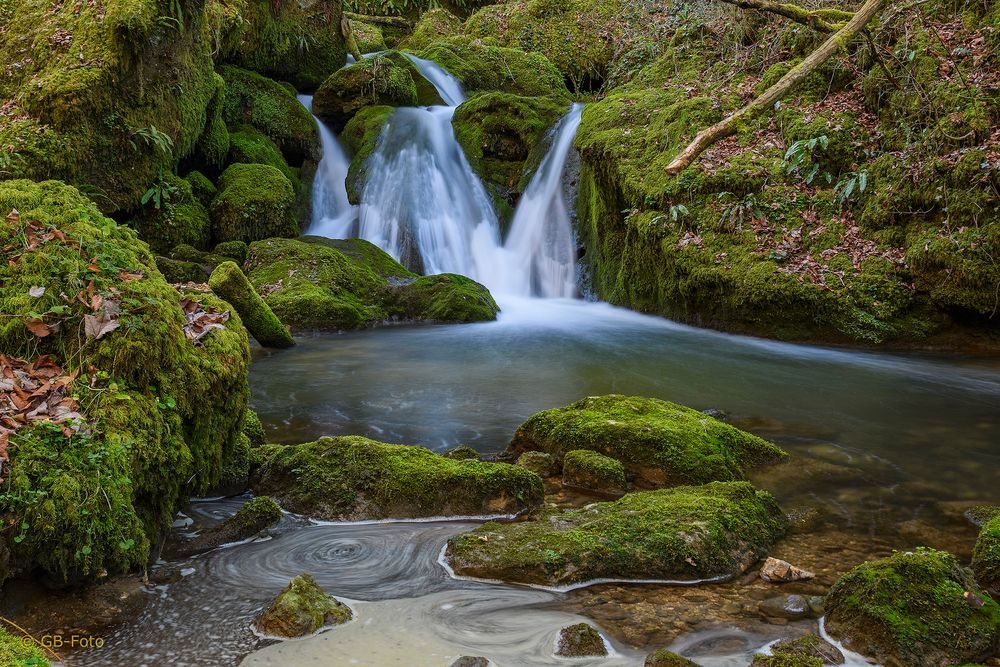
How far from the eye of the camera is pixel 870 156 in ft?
34.0

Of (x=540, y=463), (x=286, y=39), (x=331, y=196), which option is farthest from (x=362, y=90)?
(x=540, y=463)

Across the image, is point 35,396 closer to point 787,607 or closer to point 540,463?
point 540,463

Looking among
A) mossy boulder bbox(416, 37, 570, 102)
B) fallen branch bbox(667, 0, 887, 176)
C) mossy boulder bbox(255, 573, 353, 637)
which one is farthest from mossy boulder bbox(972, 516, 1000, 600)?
mossy boulder bbox(416, 37, 570, 102)

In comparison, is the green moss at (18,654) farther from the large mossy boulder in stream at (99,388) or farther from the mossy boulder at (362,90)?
the mossy boulder at (362,90)

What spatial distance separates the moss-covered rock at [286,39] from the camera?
1695 cm

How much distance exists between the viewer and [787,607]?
3.18 m

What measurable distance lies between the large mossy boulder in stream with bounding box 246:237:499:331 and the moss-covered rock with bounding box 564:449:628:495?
307 inches

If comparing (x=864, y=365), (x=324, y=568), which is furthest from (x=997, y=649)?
(x=864, y=365)

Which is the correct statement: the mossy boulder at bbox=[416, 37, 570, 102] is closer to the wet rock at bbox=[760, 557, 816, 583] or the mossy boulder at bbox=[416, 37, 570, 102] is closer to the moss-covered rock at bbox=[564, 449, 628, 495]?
the moss-covered rock at bbox=[564, 449, 628, 495]

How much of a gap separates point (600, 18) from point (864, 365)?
55.7 feet

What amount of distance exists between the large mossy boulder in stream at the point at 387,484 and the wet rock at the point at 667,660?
1.67m

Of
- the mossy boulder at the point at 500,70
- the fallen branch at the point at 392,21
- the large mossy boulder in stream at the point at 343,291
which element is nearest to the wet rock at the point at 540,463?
the large mossy boulder in stream at the point at 343,291

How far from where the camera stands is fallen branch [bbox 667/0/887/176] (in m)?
6.14

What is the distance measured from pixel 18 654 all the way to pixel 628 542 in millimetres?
2578
